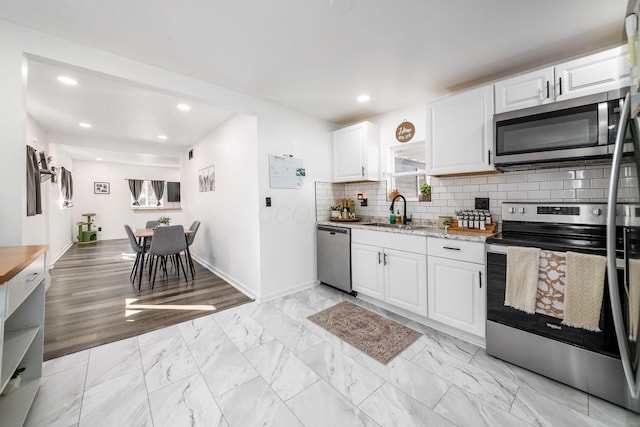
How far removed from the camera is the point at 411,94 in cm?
290

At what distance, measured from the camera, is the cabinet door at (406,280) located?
95.6 inches

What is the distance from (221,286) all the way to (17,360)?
2.38m

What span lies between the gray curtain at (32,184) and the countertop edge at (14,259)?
1.96 metres

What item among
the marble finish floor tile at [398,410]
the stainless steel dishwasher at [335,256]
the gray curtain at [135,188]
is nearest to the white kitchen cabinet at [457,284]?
the marble finish floor tile at [398,410]

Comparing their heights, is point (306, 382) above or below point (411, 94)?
below

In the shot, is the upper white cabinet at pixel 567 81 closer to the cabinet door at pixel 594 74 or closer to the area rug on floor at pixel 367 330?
the cabinet door at pixel 594 74

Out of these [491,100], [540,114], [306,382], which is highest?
[491,100]

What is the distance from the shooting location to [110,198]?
797 centimetres

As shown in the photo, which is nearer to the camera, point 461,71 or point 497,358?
point 497,358

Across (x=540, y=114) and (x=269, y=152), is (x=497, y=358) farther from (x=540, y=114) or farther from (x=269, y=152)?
(x=269, y=152)

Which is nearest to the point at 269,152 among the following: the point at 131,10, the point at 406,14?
the point at 131,10

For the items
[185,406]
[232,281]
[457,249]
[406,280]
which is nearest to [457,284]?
[457,249]

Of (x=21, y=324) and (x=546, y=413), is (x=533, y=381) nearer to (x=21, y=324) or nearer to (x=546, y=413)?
(x=546, y=413)

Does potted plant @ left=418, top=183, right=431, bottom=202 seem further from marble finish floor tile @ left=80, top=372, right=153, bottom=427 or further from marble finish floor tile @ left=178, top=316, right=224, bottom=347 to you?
marble finish floor tile @ left=80, top=372, right=153, bottom=427
